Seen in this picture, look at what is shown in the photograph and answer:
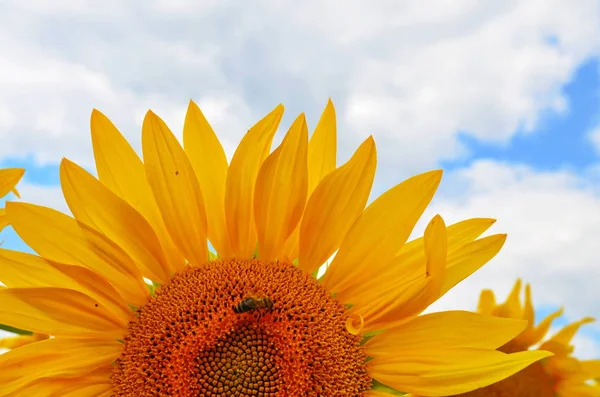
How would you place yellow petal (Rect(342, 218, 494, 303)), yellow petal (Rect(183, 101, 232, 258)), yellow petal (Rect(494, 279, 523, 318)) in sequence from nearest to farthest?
yellow petal (Rect(342, 218, 494, 303)), yellow petal (Rect(183, 101, 232, 258)), yellow petal (Rect(494, 279, 523, 318))

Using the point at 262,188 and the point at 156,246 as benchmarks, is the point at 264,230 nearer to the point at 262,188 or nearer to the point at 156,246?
the point at 262,188

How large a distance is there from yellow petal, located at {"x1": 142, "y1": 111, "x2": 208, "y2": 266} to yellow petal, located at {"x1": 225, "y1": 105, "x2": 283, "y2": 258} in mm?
143

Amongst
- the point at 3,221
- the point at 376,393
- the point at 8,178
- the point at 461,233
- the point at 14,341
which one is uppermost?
the point at 8,178

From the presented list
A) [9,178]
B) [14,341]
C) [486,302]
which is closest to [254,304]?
[9,178]

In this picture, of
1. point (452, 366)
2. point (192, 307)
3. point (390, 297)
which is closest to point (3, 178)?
point (192, 307)

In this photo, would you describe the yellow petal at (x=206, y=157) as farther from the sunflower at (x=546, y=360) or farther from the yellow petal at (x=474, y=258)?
the sunflower at (x=546, y=360)

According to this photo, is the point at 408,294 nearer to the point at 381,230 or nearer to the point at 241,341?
the point at 381,230

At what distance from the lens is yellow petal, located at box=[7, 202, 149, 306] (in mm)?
3072

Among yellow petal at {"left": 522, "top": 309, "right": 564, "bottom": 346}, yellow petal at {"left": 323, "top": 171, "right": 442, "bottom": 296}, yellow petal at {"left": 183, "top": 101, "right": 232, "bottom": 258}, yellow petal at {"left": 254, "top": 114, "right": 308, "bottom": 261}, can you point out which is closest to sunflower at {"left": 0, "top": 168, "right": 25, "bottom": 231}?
yellow petal at {"left": 183, "top": 101, "right": 232, "bottom": 258}

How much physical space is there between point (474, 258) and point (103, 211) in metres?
1.62

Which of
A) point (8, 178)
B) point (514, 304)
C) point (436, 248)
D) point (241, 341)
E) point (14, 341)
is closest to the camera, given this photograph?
point (436, 248)

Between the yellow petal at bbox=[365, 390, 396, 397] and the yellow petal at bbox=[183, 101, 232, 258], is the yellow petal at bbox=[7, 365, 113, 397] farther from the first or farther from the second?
the yellow petal at bbox=[365, 390, 396, 397]

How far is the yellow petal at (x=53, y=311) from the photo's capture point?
3.04m

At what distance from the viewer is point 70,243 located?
3.11 metres
